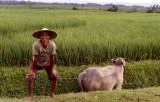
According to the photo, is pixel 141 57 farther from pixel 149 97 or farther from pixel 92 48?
pixel 149 97

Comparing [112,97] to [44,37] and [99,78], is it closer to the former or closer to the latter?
[99,78]

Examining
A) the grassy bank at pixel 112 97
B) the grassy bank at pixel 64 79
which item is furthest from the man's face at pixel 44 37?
the grassy bank at pixel 64 79

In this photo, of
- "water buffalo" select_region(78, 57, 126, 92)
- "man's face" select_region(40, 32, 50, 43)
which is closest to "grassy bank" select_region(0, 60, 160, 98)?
"water buffalo" select_region(78, 57, 126, 92)

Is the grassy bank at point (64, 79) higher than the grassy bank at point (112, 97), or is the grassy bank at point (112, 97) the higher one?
the grassy bank at point (112, 97)

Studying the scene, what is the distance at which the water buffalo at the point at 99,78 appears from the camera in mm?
4434

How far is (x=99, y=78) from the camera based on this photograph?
4.45 metres

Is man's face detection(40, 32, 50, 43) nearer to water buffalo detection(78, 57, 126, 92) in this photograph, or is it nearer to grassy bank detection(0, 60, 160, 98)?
water buffalo detection(78, 57, 126, 92)

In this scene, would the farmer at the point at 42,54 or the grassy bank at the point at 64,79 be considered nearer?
the farmer at the point at 42,54

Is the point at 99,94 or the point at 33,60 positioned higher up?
the point at 33,60

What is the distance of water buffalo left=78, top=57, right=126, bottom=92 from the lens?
14.5 ft

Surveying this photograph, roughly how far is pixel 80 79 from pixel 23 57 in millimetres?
1827

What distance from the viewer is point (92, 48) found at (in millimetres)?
6113

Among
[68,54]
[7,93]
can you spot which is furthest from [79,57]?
[7,93]

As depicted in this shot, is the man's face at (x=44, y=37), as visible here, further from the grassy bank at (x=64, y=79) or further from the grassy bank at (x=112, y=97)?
the grassy bank at (x=64, y=79)
